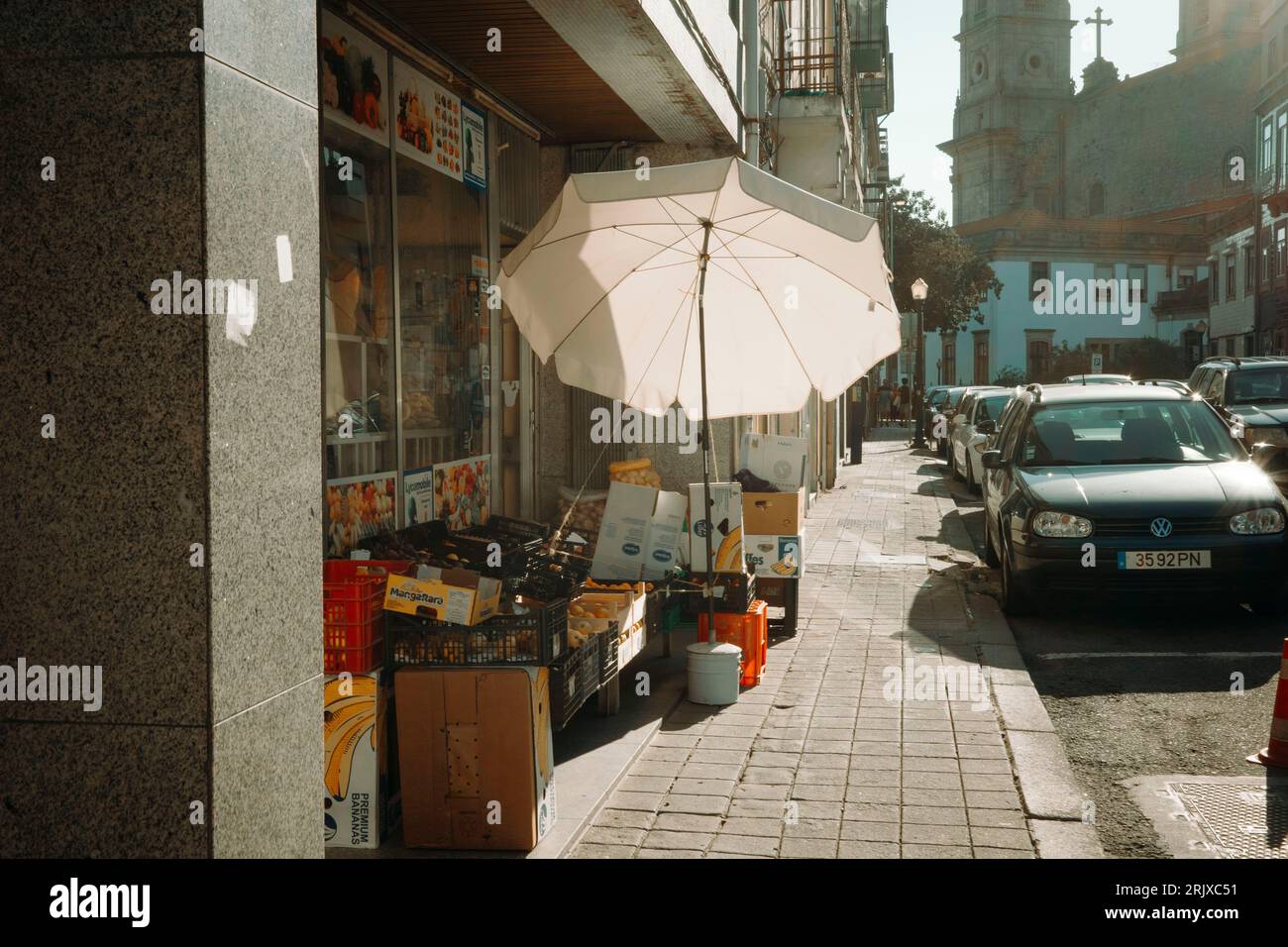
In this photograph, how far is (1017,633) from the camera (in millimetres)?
9148

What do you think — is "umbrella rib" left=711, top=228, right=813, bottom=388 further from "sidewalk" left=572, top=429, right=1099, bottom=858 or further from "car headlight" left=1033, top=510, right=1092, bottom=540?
"car headlight" left=1033, top=510, right=1092, bottom=540

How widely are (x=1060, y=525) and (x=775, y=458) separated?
2.04 m

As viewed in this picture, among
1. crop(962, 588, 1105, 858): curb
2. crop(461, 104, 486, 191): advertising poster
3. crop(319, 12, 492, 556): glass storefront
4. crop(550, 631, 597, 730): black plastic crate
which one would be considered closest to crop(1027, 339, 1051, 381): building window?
crop(962, 588, 1105, 858): curb

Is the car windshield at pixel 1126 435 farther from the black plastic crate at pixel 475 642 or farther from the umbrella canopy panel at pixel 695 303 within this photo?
the black plastic crate at pixel 475 642

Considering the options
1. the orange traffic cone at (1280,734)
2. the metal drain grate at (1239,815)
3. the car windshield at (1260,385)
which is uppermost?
the car windshield at (1260,385)

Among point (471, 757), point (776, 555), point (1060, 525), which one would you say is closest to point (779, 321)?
point (776, 555)

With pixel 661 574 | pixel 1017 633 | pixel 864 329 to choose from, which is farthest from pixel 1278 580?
pixel 661 574

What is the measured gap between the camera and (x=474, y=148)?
28.9 ft

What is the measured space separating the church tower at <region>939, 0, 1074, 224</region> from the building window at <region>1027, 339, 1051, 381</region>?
15886 millimetres

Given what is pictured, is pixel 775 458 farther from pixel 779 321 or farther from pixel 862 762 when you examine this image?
pixel 862 762

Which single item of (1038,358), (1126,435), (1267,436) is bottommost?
(1267,436)

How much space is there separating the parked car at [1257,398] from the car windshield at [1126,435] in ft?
21.8

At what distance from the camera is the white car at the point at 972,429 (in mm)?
21805

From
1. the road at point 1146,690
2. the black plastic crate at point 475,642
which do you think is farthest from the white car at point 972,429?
the black plastic crate at point 475,642
